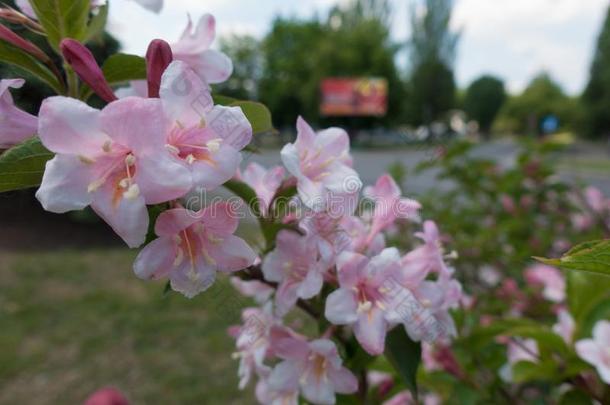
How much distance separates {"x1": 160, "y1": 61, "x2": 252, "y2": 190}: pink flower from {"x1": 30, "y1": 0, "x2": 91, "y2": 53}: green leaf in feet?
0.87

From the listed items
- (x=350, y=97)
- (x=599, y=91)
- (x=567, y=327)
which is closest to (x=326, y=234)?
(x=567, y=327)

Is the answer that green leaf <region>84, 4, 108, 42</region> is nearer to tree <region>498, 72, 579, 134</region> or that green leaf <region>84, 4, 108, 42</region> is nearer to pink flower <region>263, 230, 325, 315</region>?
pink flower <region>263, 230, 325, 315</region>

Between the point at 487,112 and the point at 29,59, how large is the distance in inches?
1695

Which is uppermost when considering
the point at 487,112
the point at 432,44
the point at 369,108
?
the point at 432,44

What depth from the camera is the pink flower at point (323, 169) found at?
59cm

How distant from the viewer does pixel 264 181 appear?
2.56 feet

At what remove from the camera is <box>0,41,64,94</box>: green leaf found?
2.06 ft

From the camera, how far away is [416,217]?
30.8 inches

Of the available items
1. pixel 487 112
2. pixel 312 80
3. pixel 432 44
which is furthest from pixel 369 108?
pixel 487 112

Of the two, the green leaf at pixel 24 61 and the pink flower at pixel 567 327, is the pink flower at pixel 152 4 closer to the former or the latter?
the green leaf at pixel 24 61

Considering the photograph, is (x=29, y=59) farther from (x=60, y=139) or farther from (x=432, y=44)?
(x=432, y=44)

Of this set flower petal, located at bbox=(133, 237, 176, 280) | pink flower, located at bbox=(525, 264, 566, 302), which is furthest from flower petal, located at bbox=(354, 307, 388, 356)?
pink flower, located at bbox=(525, 264, 566, 302)

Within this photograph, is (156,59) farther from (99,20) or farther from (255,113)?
(99,20)

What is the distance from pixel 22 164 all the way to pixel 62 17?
0.82 ft
